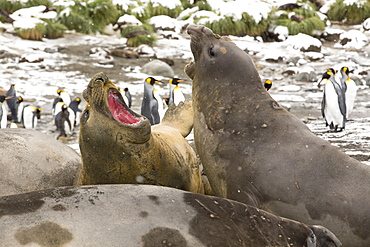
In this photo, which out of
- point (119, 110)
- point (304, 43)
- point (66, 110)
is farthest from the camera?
point (304, 43)

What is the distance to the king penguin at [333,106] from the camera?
29.2 feet

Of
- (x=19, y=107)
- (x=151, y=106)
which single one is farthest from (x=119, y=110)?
(x=19, y=107)

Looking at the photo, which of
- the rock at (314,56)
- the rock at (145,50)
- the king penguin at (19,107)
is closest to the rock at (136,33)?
the rock at (145,50)

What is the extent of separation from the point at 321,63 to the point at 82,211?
1665 centimetres

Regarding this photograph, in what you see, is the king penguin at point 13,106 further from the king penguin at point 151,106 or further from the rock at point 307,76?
the rock at point 307,76

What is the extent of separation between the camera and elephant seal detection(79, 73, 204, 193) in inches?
94.8

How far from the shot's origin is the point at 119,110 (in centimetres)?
252

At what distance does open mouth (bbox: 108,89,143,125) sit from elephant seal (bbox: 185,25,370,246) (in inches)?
18.6

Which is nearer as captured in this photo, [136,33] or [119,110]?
[119,110]

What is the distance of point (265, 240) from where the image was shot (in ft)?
5.89

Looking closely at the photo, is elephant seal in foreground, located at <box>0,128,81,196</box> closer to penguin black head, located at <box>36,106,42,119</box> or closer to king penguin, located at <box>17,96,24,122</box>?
penguin black head, located at <box>36,106,42,119</box>

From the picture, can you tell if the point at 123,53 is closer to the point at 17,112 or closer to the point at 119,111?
the point at 17,112

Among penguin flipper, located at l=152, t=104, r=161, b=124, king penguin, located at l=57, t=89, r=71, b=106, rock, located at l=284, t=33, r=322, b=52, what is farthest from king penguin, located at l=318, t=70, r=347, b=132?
rock, located at l=284, t=33, r=322, b=52

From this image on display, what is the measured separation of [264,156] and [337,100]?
792cm
